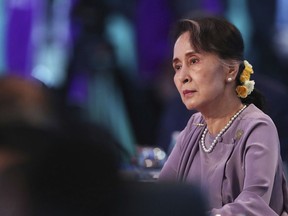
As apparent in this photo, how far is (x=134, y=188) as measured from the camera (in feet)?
3.75

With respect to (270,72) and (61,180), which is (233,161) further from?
(270,72)

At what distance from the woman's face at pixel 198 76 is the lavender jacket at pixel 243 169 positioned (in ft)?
0.36

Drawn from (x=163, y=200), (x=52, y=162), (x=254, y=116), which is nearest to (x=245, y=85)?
(x=254, y=116)

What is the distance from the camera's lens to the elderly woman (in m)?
2.43

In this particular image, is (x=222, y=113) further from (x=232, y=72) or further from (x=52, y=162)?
(x=52, y=162)

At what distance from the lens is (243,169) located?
8.09 ft

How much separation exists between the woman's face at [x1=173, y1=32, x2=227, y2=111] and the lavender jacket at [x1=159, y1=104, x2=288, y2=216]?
0.11 m

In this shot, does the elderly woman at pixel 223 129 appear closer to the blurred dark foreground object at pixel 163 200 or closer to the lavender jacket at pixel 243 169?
the lavender jacket at pixel 243 169

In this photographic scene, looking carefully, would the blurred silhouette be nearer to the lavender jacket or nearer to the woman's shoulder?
the lavender jacket

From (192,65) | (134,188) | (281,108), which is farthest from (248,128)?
(134,188)

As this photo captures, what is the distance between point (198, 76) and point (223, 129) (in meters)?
0.18

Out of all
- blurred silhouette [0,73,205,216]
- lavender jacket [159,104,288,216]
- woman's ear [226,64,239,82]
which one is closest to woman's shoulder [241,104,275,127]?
lavender jacket [159,104,288,216]

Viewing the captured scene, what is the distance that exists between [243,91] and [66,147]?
1.62m

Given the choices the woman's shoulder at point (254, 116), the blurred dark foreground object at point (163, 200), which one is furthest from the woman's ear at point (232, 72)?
the blurred dark foreground object at point (163, 200)
